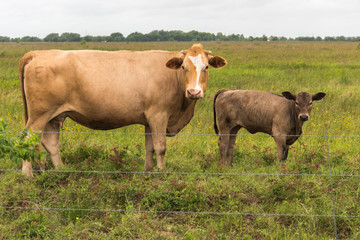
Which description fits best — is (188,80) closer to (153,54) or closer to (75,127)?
(153,54)

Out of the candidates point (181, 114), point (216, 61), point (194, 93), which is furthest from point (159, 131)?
point (216, 61)

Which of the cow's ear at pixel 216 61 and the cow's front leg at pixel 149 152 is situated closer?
the cow's ear at pixel 216 61

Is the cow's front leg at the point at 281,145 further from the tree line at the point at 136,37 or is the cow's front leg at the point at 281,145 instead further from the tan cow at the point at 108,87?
the tree line at the point at 136,37

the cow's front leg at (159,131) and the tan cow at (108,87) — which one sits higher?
the tan cow at (108,87)

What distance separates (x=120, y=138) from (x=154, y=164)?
75.5 inches

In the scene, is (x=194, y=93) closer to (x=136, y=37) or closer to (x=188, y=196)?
(x=188, y=196)

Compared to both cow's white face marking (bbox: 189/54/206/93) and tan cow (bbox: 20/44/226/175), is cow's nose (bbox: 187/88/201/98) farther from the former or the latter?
tan cow (bbox: 20/44/226/175)

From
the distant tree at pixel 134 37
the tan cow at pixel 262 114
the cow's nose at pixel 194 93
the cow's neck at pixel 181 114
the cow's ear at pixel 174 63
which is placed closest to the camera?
the cow's nose at pixel 194 93

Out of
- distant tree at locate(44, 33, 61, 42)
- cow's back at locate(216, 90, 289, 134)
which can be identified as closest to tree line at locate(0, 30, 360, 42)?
distant tree at locate(44, 33, 61, 42)

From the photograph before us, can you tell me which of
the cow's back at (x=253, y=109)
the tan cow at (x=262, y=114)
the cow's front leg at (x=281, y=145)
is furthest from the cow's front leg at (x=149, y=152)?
the cow's front leg at (x=281, y=145)

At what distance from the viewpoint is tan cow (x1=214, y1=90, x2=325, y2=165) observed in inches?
283

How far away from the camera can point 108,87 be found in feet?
21.2

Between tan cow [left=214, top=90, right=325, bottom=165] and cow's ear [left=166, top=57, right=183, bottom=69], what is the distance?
4.79ft

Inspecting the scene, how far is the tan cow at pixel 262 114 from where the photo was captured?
23.5ft
